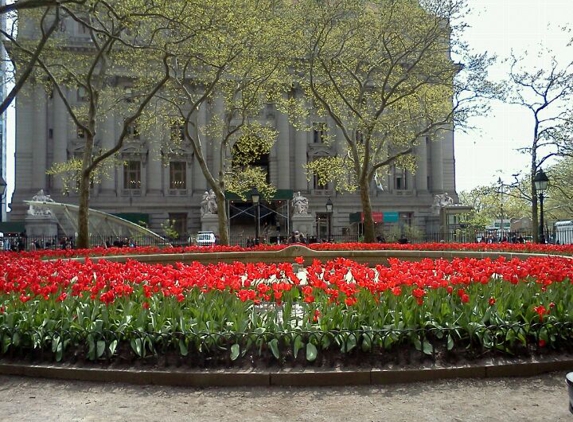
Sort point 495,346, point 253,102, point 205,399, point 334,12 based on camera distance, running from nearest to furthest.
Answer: point 205,399 < point 495,346 < point 334,12 < point 253,102

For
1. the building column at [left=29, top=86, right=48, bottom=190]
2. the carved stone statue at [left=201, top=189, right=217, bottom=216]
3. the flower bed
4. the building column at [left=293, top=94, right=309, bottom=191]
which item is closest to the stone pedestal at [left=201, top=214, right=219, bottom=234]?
the carved stone statue at [left=201, top=189, right=217, bottom=216]

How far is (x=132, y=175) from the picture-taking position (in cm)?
5353

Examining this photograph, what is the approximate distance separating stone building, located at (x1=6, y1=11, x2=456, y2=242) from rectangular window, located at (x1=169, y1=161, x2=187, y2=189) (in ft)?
0.32

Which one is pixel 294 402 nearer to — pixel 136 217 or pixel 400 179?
pixel 136 217

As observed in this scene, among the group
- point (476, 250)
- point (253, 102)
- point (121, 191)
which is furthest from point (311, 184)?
point (476, 250)

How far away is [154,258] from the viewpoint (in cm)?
1769

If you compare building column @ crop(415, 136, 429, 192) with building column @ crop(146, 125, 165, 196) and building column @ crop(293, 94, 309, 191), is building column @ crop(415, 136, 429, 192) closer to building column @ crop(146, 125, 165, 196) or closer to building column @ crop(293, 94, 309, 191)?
building column @ crop(293, 94, 309, 191)

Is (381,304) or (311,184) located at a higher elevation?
(311,184)

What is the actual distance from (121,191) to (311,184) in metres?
18.7

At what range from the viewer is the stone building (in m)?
50.4

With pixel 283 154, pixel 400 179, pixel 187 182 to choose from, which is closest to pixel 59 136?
pixel 187 182

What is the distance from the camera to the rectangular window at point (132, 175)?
53250 millimetres

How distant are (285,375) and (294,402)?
433 mm

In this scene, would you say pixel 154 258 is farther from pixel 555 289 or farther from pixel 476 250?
pixel 555 289
